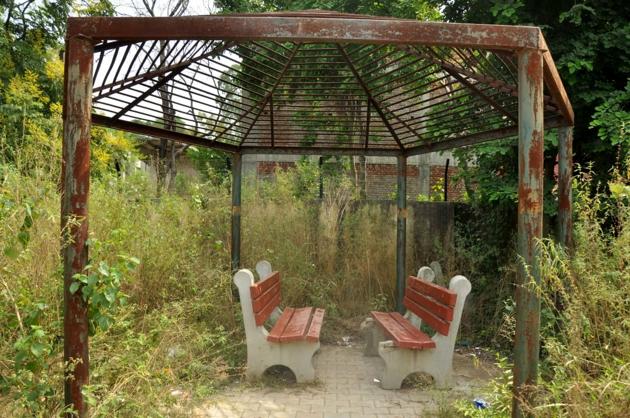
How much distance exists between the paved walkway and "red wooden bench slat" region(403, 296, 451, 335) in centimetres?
52

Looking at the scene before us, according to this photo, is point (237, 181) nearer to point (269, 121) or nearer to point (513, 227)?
point (269, 121)

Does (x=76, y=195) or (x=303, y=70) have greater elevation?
(x=303, y=70)

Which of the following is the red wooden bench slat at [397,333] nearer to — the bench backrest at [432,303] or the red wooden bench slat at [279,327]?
the bench backrest at [432,303]

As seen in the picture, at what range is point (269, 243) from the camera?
7672 mm

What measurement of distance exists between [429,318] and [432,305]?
13cm

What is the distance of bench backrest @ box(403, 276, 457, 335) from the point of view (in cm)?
471

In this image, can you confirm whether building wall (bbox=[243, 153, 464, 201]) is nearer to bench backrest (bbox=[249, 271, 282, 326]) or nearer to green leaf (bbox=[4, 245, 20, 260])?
bench backrest (bbox=[249, 271, 282, 326])

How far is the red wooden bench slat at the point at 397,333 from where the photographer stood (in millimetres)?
4652

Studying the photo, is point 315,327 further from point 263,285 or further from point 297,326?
point 263,285

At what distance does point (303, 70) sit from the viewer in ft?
17.2

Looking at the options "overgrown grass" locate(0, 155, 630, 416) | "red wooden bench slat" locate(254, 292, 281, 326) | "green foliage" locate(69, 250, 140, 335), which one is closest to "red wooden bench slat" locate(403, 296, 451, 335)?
"overgrown grass" locate(0, 155, 630, 416)

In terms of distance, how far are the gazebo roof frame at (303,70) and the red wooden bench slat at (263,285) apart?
1605 mm

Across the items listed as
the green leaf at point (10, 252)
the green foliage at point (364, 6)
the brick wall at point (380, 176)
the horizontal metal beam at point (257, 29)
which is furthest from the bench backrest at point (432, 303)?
the brick wall at point (380, 176)

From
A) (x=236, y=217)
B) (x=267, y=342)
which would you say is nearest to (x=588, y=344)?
(x=267, y=342)
